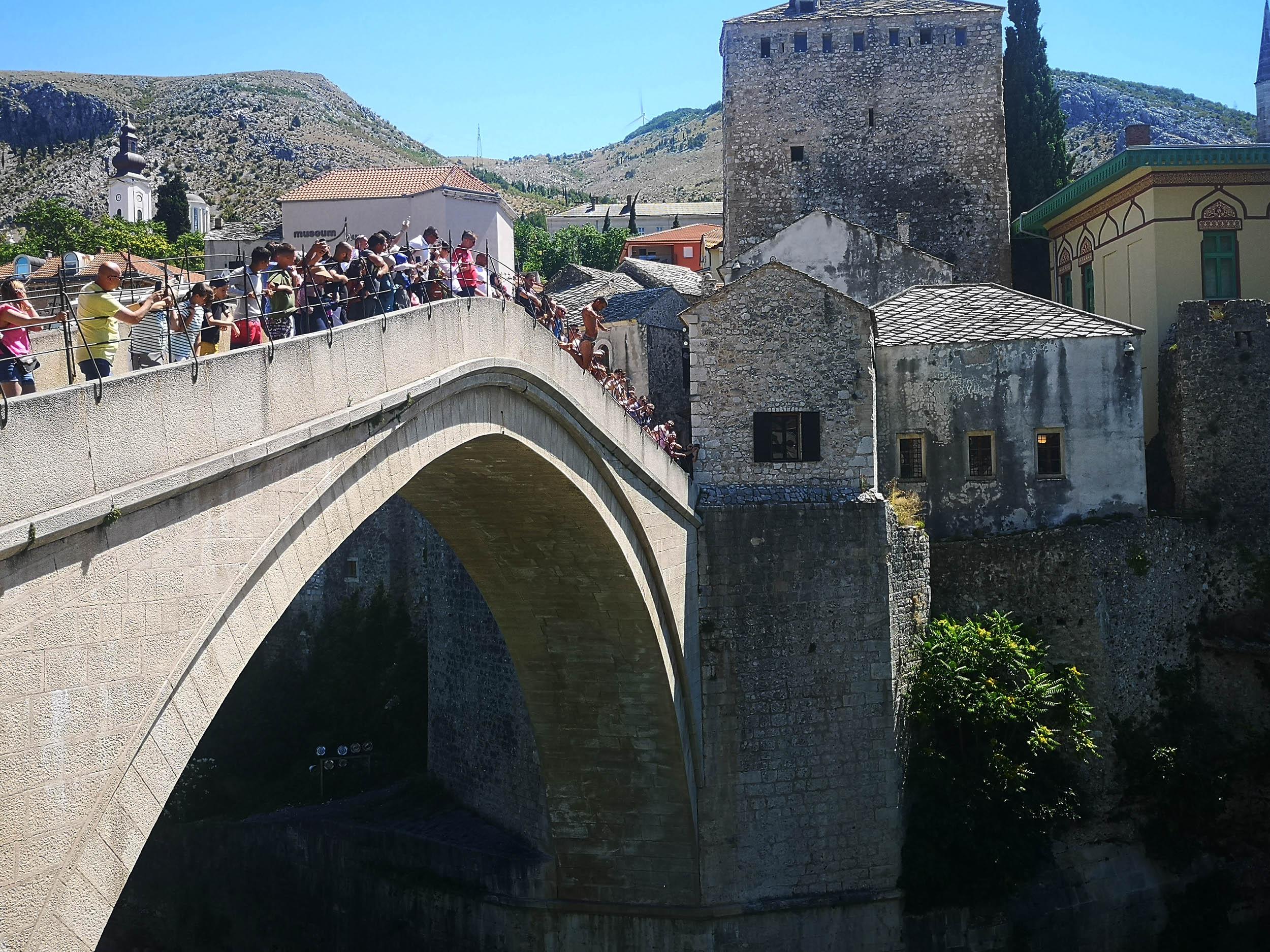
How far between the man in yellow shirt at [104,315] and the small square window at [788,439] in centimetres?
1064

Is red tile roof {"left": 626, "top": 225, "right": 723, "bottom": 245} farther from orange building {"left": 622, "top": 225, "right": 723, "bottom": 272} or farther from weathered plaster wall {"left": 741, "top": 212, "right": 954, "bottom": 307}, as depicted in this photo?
weathered plaster wall {"left": 741, "top": 212, "right": 954, "bottom": 307}

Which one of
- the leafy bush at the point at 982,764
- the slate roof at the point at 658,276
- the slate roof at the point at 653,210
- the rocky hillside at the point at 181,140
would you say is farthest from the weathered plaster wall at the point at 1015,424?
the slate roof at the point at 653,210

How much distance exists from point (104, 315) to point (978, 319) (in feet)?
49.4

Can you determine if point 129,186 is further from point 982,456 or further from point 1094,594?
point 1094,594

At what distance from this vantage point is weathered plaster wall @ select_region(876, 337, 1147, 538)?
19.5 meters

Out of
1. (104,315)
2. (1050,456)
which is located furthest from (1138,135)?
(104,315)

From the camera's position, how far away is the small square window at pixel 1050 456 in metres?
19.7

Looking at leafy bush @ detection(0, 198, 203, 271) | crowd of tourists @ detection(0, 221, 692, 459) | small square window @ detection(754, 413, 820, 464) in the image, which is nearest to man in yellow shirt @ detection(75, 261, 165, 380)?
crowd of tourists @ detection(0, 221, 692, 459)

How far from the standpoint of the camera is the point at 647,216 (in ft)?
255

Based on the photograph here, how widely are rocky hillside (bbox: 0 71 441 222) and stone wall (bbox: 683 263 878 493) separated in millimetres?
57480

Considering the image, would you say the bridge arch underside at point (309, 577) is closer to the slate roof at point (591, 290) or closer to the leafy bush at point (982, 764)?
the leafy bush at point (982, 764)

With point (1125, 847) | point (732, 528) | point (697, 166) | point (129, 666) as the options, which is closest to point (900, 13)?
point (732, 528)

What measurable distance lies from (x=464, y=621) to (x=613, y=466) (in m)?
6.09

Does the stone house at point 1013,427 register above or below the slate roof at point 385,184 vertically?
below
